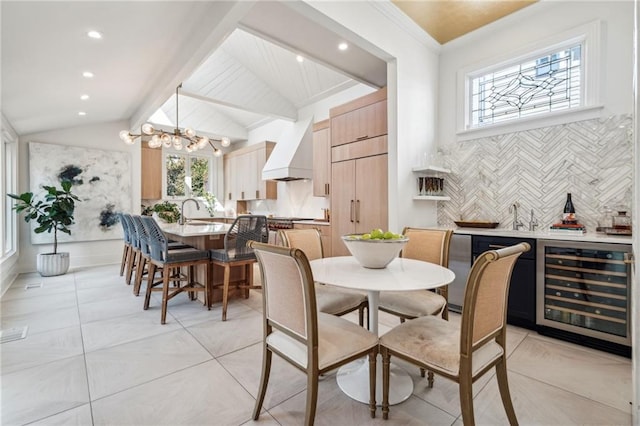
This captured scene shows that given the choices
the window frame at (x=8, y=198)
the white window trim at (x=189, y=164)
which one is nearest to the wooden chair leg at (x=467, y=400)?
the window frame at (x=8, y=198)

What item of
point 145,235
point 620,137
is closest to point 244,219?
point 145,235

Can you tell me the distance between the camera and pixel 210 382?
1.86m

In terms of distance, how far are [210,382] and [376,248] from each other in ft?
4.45

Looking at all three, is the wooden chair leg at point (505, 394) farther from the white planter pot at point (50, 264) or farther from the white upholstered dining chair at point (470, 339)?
the white planter pot at point (50, 264)

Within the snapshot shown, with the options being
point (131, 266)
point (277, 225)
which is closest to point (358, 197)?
point (277, 225)

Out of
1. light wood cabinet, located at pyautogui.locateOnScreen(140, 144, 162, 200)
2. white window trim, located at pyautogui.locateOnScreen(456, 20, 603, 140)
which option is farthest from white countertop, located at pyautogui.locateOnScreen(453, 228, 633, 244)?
light wood cabinet, located at pyautogui.locateOnScreen(140, 144, 162, 200)

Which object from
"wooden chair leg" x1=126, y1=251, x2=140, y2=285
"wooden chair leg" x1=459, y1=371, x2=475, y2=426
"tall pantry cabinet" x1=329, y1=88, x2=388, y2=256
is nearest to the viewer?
"wooden chair leg" x1=459, y1=371, x2=475, y2=426

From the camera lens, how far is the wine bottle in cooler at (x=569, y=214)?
8.77 feet

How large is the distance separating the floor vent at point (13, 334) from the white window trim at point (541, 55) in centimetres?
479

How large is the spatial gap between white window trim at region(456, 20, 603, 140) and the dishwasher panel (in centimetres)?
131

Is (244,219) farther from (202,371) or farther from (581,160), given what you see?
(581,160)

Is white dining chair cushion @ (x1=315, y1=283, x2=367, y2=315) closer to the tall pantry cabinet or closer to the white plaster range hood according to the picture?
the tall pantry cabinet

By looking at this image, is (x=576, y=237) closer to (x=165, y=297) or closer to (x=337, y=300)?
(x=337, y=300)

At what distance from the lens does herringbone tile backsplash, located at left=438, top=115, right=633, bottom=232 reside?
101 inches
